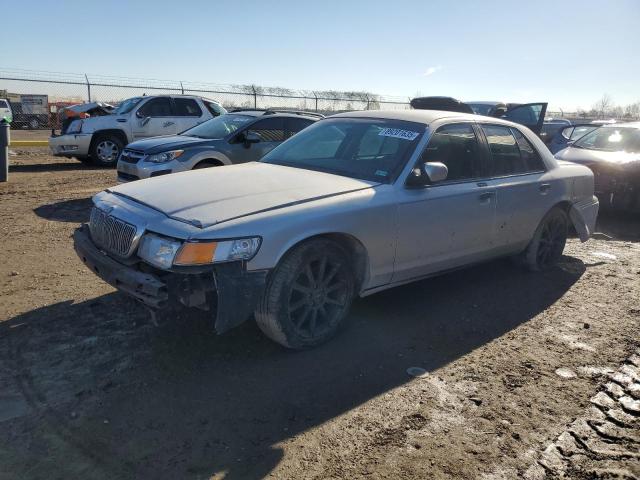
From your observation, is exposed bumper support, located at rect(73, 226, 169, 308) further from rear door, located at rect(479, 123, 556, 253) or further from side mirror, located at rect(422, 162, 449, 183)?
rear door, located at rect(479, 123, 556, 253)

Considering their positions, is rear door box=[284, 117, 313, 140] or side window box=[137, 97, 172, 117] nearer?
rear door box=[284, 117, 313, 140]

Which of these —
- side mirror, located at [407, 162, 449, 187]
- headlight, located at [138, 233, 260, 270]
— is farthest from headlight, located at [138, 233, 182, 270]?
side mirror, located at [407, 162, 449, 187]

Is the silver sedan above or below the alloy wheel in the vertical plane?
above

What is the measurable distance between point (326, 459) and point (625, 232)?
6.94 metres

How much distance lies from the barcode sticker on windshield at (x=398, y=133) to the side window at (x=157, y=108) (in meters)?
9.56

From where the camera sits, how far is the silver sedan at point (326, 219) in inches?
123

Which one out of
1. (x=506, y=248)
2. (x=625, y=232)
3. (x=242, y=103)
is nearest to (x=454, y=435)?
(x=506, y=248)

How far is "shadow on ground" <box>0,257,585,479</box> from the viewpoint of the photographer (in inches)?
101

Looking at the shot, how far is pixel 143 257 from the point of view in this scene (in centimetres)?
325

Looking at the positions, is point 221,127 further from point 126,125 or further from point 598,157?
point 598,157

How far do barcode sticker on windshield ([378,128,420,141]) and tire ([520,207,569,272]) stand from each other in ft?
6.45

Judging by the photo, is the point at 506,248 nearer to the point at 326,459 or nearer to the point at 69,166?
the point at 326,459

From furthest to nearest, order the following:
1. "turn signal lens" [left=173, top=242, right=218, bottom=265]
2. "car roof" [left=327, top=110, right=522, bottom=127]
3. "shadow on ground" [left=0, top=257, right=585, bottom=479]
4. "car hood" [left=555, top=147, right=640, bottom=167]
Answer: "car hood" [left=555, top=147, right=640, bottom=167]
"car roof" [left=327, top=110, right=522, bottom=127]
"turn signal lens" [left=173, top=242, right=218, bottom=265]
"shadow on ground" [left=0, top=257, right=585, bottom=479]

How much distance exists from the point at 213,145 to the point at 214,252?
517cm
